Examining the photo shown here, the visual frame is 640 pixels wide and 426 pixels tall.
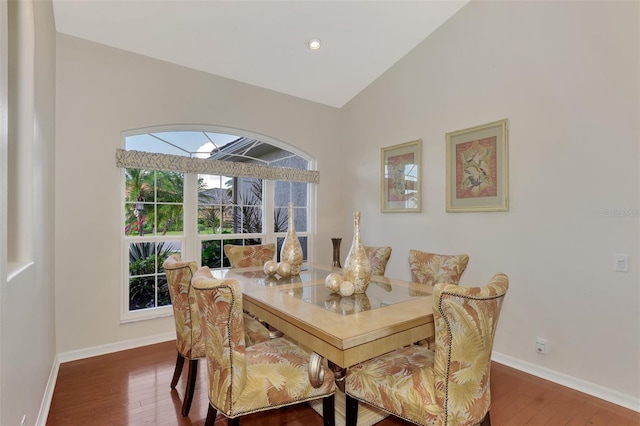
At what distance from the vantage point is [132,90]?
3266mm

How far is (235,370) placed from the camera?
5.02 ft

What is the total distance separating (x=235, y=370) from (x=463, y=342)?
3.33ft

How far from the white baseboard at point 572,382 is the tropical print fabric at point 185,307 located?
2249 millimetres

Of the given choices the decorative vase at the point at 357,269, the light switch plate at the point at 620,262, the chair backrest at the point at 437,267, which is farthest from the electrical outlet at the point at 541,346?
the decorative vase at the point at 357,269

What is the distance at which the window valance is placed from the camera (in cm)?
322

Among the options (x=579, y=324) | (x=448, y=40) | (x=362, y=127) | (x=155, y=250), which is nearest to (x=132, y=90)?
(x=155, y=250)

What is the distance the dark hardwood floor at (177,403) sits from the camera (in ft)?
6.92

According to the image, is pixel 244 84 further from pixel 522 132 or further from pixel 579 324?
pixel 579 324

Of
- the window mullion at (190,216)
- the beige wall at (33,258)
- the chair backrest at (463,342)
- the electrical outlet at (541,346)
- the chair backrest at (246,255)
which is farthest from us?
the window mullion at (190,216)

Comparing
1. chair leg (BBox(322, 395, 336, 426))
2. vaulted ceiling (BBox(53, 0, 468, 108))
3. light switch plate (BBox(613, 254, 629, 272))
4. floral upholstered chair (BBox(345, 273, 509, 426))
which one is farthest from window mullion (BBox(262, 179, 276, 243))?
light switch plate (BBox(613, 254, 629, 272))

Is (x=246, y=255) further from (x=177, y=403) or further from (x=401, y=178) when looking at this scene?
(x=401, y=178)

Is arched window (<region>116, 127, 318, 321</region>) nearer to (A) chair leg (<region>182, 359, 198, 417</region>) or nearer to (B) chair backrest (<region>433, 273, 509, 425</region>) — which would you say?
(A) chair leg (<region>182, 359, 198, 417</region>)

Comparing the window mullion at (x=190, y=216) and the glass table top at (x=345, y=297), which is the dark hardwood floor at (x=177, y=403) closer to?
the glass table top at (x=345, y=297)

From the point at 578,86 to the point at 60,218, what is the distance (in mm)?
4360
